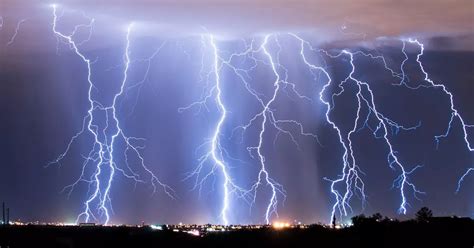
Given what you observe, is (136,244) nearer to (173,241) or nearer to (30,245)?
(173,241)

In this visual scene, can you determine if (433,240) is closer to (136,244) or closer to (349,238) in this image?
(349,238)

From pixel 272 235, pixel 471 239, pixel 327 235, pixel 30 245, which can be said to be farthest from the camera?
pixel 272 235

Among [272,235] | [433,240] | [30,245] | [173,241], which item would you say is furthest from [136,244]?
[433,240]

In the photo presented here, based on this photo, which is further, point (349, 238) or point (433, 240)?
point (349, 238)

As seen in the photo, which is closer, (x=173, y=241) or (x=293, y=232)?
(x=173, y=241)

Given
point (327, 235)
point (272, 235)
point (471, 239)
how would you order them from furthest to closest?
1. point (272, 235)
2. point (327, 235)
3. point (471, 239)

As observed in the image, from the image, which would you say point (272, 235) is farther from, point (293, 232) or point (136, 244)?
point (136, 244)

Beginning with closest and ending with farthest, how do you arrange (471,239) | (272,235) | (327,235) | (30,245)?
(471,239)
(30,245)
(327,235)
(272,235)

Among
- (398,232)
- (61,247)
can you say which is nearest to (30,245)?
(61,247)

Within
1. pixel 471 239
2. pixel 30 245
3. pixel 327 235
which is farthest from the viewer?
pixel 327 235
